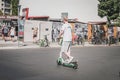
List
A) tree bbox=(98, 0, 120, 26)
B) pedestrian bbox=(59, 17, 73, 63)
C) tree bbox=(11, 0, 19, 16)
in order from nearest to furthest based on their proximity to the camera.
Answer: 1. pedestrian bbox=(59, 17, 73, 63)
2. tree bbox=(98, 0, 120, 26)
3. tree bbox=(11, 0, 19, 16)

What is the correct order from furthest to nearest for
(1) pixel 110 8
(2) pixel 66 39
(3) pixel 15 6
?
(3) pixel 15 6 → (1) pixel 110 8 → (2) pixel 66 39

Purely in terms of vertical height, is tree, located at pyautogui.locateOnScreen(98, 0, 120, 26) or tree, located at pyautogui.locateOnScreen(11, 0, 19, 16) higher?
tree, located at pyautogui.locateOnScreen(11, 0, 19, 16)

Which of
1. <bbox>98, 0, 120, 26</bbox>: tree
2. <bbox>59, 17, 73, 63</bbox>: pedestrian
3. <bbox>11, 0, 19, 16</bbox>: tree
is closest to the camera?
<bbox>59, 17, 73, 63</bbox>: pedestrian

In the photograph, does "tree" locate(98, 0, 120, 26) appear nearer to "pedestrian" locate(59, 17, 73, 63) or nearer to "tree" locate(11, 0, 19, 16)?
"pedestrian" locate(59, 17, 73, 63)

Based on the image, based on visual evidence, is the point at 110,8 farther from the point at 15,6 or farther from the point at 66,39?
the point at 15,6

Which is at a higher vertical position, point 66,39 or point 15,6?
point 15,6

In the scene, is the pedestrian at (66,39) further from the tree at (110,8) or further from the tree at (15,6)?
the tree at (15,6)

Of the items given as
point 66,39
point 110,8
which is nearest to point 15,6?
point 110,8

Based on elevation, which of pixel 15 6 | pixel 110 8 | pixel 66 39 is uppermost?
pixel 15 6

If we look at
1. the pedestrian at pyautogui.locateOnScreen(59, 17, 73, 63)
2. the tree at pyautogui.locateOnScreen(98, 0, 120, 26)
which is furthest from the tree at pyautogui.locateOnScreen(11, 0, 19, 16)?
the pedestrian at pyautogui.locateOnScreen(59, 17, 73, 63)

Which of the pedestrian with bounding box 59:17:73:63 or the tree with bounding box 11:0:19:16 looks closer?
the pedestrian with bounding box 59:17:73:63

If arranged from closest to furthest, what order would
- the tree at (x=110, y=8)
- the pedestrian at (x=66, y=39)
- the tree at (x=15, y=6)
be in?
the pedestrian at (x=66, y=39)
the tree at (x=110, y=8)
the tree at (x=15, y=6)

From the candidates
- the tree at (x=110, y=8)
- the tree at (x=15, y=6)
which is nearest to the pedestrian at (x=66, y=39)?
the tree at (x=110, y=8)

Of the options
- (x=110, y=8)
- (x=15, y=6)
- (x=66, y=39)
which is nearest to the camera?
(x=66, y=39)
